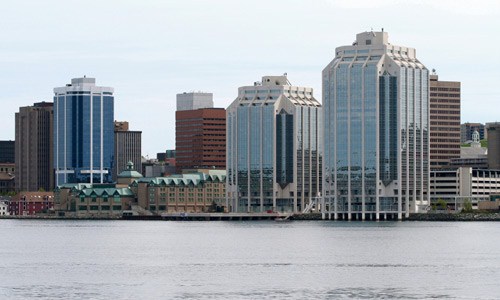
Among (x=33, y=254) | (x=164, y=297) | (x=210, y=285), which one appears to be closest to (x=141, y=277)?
(x=210, y=285)

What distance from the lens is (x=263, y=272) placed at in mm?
148375

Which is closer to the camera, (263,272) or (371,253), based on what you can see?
(263,272)

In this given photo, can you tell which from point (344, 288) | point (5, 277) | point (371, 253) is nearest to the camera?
point (344, 288)

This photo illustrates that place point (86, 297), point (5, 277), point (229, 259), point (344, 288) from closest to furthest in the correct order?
1. point (86, 297)
2. point (344, 288)
3. point (5, 277)
4. point (229, 259)

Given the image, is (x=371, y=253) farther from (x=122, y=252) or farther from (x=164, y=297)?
(x=164, y=297)

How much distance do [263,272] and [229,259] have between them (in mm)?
25034

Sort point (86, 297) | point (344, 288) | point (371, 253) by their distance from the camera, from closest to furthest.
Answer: point (86, 297) < point (344, 288) < point (371, 253)

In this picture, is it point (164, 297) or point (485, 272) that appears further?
point (485, 272)

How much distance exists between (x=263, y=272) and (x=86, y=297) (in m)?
31.1

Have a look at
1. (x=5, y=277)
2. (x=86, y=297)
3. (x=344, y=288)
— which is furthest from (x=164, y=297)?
(x=5, y=277)

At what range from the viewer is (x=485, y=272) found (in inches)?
5802

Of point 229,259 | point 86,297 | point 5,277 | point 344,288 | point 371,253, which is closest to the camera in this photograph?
point 86,297

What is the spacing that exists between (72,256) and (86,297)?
6083 centimetres

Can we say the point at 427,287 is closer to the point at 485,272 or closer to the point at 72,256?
the point at 485,272
